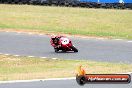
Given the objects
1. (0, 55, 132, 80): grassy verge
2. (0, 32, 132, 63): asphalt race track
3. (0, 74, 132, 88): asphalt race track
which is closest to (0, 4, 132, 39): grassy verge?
(0, 32, 132, 63): asphalt race track

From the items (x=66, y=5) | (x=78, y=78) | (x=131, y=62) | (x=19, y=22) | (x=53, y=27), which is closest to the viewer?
(x=78, y=78)

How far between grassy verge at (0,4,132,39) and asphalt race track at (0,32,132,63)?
2630 mm

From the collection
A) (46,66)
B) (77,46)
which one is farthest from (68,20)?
(46,66)

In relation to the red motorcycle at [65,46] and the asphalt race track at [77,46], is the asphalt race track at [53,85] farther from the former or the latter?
the red motorcycle at [65,46]

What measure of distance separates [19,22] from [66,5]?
7.12m

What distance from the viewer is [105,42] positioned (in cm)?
1877

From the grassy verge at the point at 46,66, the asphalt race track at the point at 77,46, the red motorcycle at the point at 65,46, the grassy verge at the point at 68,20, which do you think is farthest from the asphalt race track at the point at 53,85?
the grassy verge at the point at 68,20

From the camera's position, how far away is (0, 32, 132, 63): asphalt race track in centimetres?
1449

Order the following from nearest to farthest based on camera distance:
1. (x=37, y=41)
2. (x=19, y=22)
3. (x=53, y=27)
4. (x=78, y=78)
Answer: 1. (x=78, y=78)
2. (x=37, y=41)
3. (x=53, y=27)
4. (x=19, y=22)

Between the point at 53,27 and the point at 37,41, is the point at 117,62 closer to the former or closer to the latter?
the point at 37,41

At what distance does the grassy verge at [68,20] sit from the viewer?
2355cm

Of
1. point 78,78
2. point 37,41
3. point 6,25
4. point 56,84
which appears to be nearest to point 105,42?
point 37,41

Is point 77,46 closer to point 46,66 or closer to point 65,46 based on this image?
point 65,46

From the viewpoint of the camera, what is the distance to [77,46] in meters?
17.3
